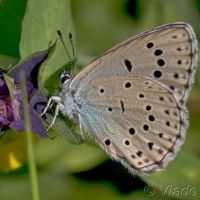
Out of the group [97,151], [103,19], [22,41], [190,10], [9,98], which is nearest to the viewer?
[9,98]

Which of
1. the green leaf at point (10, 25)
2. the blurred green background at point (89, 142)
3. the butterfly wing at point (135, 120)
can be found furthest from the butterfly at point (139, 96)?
the green leaf at point (10, 25)

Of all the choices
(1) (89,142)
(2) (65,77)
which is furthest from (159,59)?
(1) (89,142)

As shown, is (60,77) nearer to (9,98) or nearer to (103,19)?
(9,98)

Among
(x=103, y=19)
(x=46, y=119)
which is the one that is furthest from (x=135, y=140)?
(x=103, y=19)

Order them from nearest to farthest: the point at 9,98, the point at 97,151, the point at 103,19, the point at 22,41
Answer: the point at 9,98 < the point at 22,41 < the point at 97,151 < the point at 103,19

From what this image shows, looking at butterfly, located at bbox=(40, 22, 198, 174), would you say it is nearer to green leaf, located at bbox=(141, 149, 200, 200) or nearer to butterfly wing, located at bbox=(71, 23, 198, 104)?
butterfly wing, located at bbox=(71, 23, 198, 104)

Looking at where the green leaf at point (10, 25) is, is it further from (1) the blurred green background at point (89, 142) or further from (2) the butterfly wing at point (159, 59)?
(2) the butterfly wing at point (159, 59)

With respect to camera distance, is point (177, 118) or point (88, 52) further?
point (88, 52)

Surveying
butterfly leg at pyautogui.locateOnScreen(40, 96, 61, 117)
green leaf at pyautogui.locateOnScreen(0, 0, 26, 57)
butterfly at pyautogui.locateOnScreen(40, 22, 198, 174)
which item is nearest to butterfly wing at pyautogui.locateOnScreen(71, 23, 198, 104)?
butterfly at pyautogui.locateOnScreen(40, 22, 198, 174)
